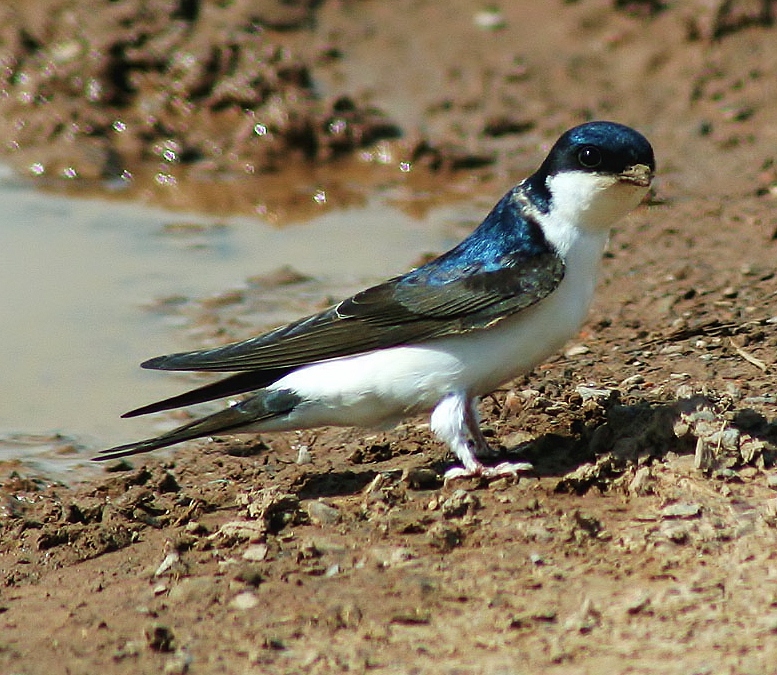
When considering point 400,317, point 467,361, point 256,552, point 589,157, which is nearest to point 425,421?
point 400,317

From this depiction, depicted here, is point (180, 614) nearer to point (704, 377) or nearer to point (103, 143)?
point (704, 377)

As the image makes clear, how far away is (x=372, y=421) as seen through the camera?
5230 mm

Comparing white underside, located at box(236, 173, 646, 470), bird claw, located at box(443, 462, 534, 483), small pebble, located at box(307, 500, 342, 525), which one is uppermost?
white underside, located at box(236, 173, 646, 470)

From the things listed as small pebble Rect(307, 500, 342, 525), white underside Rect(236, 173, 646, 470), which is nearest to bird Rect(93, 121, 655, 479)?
white underside Rect(236, 173, 646, 470)

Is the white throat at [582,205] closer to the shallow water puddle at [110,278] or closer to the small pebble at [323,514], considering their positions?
the small pebble at [323,514]

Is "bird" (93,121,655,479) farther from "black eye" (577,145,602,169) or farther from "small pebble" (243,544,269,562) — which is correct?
"small pebble" (243,544,269,562)

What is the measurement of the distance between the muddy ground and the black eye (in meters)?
0.87

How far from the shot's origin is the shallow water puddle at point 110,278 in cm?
658

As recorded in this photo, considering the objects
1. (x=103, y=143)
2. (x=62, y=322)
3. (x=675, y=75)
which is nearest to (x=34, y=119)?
(x=103, y=143)

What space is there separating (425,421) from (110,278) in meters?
2.87

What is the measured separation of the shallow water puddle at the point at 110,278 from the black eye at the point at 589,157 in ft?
7.96

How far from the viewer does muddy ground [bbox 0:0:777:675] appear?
13.0 ft

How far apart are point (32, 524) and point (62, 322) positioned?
2566mm

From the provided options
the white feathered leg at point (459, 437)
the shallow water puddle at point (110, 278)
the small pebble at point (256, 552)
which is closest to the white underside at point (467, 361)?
the white feathered leg at point (459, 437)
